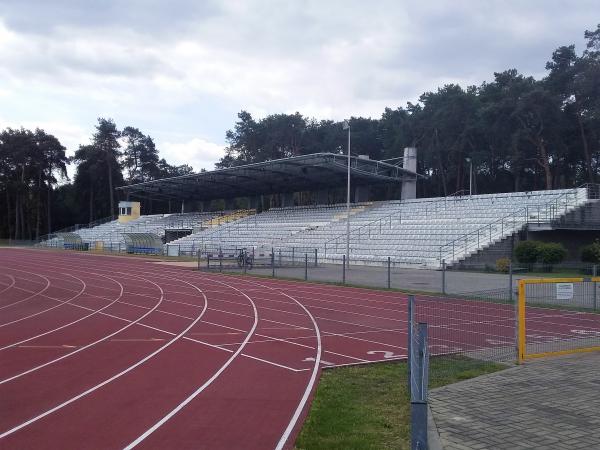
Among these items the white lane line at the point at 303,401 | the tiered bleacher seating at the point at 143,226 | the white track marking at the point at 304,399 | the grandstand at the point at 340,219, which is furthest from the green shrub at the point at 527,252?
the tiered bleacher seating at the point at 143,226

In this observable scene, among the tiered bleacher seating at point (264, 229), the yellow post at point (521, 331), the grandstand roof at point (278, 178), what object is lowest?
the yellow post at point (521, 331)

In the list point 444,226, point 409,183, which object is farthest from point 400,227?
point 409,183

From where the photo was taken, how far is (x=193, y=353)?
1095 centimetres

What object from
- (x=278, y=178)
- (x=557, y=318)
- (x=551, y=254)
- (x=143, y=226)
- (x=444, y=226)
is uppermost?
(x=278, y=178)

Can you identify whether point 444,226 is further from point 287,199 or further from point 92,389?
point 287,199

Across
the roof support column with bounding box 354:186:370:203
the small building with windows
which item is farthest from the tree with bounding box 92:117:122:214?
the roof support column with bounding box 354:186:370:203

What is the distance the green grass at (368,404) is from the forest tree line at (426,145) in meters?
51.3

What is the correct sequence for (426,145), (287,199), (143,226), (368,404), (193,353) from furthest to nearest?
(143,226)
(287,199)
(426,145)
(193,353)
(368,404)

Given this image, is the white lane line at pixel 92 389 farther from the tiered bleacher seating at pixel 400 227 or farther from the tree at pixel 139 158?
the tree at pixel 139 158

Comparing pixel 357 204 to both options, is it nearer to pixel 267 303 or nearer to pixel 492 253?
pixel 492 253

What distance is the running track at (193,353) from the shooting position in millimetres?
6609

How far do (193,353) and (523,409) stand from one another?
6118mm

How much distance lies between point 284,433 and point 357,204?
54.3m

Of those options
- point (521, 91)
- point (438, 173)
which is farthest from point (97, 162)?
point (521, 91)
